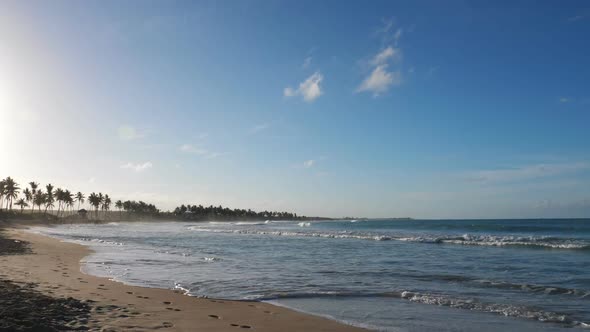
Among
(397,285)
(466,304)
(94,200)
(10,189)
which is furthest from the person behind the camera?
(94,200)

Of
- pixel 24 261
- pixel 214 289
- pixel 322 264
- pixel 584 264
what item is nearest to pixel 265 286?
pixel 214 289

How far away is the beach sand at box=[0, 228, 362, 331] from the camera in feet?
25.3

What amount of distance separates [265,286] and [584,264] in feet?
51.6

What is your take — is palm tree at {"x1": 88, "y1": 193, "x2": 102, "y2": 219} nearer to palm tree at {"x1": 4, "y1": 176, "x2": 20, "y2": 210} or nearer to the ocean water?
palm tree at {"x1": 4, "y1": 176, "x2": 20, "y2": 210}

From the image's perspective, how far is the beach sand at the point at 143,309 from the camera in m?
7.72

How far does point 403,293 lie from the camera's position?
38.2 feet

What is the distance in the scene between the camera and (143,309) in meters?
9.12

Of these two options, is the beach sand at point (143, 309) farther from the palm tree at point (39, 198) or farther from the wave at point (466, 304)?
the palm tree at point (39, 198)

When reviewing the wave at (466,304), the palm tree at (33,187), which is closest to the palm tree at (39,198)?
the palm tree at (33,187)

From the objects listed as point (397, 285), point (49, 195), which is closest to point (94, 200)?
point (49, 195)

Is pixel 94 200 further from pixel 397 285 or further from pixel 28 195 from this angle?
pixel 397 285

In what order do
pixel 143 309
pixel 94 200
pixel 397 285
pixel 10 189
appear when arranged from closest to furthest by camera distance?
pixel 143 309
pixel 397 285
pixel 10 189
pixel 94 200

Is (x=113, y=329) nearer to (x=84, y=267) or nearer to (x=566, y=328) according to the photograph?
(x=566, y=328)

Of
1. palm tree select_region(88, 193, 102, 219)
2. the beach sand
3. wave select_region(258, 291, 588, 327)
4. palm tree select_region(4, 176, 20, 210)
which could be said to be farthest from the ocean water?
palm tree select_region(88, 193, 102, 219)
